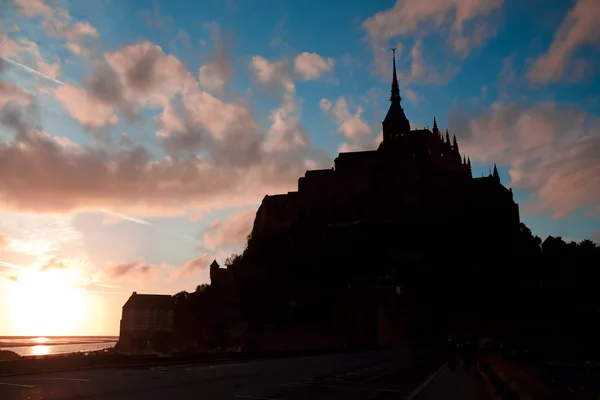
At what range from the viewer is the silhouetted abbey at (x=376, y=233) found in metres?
84.1

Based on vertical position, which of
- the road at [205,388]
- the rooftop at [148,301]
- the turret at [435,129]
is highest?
the turret at [435,129]

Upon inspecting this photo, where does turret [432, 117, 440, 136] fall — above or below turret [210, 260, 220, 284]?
above

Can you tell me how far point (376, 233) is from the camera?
4227 inches

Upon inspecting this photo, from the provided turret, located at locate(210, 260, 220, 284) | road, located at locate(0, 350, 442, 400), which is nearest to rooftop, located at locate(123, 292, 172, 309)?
turret, located at locate(210, 260, 220, 284)

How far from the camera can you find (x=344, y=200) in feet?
383

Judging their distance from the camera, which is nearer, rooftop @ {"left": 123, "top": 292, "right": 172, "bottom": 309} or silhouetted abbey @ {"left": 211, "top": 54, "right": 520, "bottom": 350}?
silhouetted abbey @ {"left": 211, "top": 54, "right": 520, "bottom": 350}

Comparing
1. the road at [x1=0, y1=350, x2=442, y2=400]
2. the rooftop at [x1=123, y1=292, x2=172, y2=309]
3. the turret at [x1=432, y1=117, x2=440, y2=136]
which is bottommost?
the road at [x1=0, y1=350, x2=442, y2=400]

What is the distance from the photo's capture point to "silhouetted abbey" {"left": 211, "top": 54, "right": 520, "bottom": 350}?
84.1 m

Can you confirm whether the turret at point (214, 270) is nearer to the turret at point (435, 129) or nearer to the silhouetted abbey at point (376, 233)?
the silhouetted abbey at point (376, 233)

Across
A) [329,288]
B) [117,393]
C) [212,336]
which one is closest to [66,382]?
[117,393]

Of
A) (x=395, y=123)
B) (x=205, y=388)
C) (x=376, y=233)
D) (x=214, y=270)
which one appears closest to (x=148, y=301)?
(x=214, y=270)

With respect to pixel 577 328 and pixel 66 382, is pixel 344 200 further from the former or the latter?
pixel 66 382

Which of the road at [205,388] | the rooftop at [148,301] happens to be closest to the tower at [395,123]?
the rooftop at [148,301]

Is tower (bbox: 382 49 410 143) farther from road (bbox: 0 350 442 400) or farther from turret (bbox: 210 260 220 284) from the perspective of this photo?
road (bbox: 0 350 442 400)
